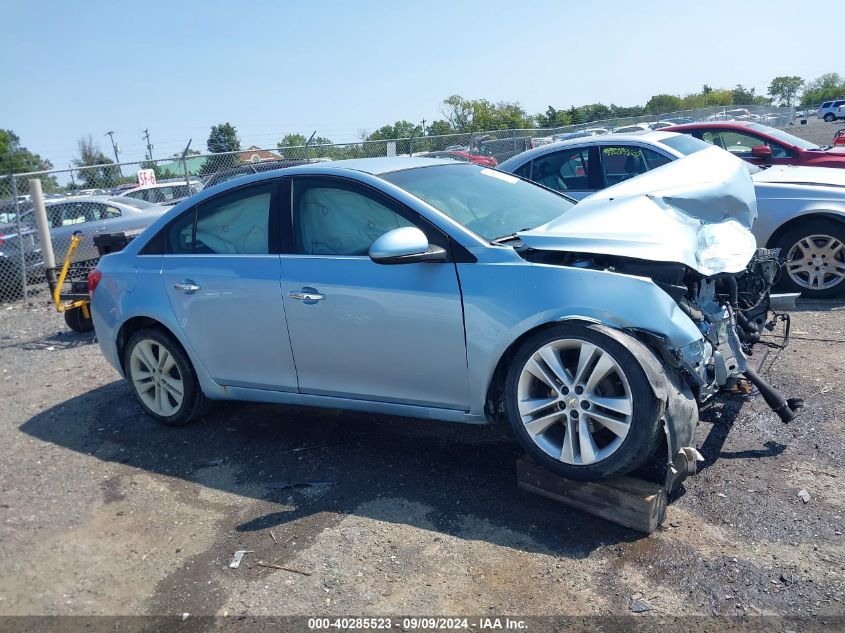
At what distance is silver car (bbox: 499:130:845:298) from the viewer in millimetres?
7016

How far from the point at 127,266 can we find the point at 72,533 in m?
2.01

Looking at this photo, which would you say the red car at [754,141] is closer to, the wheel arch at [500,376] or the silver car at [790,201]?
the silver car at [790,201]

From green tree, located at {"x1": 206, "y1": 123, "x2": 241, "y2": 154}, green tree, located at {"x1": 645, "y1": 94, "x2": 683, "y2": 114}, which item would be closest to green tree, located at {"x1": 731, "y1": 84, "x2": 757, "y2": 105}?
green tree, located at {"x1": 645, "y1": 94, "x2": 683, "y2": 114}

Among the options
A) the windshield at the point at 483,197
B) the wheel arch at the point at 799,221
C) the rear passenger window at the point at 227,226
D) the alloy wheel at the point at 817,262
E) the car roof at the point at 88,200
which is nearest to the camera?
the windshield at the point at 483,197

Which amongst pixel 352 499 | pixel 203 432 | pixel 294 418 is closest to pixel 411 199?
pixel 352 499

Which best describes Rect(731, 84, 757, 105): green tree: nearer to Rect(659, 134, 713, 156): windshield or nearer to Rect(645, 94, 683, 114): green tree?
Rect(645, 94, 683, 114): green tree

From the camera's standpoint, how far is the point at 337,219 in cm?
446

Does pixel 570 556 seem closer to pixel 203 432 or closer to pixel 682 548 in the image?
pixel 682 548

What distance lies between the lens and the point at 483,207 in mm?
4465

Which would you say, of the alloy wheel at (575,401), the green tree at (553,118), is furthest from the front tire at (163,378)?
the green tree at (553,118)

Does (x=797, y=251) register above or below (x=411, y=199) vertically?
below

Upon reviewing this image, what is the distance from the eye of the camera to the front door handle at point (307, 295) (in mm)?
4340

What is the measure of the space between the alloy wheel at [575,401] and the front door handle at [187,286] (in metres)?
2.36

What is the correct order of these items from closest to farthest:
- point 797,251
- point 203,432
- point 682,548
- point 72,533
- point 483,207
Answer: point 682,548 < point 72,533 < point 483,207 < point 203,432 < point 797,251
